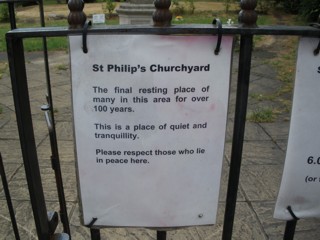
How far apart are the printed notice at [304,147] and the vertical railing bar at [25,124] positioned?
105 centimetres

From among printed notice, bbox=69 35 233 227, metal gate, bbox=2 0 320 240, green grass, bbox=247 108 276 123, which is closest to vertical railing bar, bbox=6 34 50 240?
metal gate, bbox=2 0 320 240

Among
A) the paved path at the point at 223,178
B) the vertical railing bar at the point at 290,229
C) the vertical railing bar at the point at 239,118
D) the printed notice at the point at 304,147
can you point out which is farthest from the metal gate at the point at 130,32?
the paved path at the point at 223,178

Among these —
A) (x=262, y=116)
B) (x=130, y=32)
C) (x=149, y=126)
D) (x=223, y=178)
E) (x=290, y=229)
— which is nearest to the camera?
(x=130, y=32)

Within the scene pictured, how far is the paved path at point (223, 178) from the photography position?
2570 mm

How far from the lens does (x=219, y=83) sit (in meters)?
1.41

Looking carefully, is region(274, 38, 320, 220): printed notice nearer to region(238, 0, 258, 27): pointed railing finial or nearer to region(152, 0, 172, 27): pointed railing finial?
region(238, 0, 258, 27): pointed railing finial

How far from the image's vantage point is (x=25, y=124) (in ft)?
4.97

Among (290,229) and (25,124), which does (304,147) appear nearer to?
(290,229)

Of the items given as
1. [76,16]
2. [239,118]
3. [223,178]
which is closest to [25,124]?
[76,16]

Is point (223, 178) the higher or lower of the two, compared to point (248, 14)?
lower

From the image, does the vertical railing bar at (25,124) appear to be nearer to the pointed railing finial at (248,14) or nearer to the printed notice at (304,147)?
the pointed railing finial at (248,14)

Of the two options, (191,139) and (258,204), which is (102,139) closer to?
(191,139)

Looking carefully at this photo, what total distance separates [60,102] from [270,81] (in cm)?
320

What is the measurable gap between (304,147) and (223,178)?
1714mm
